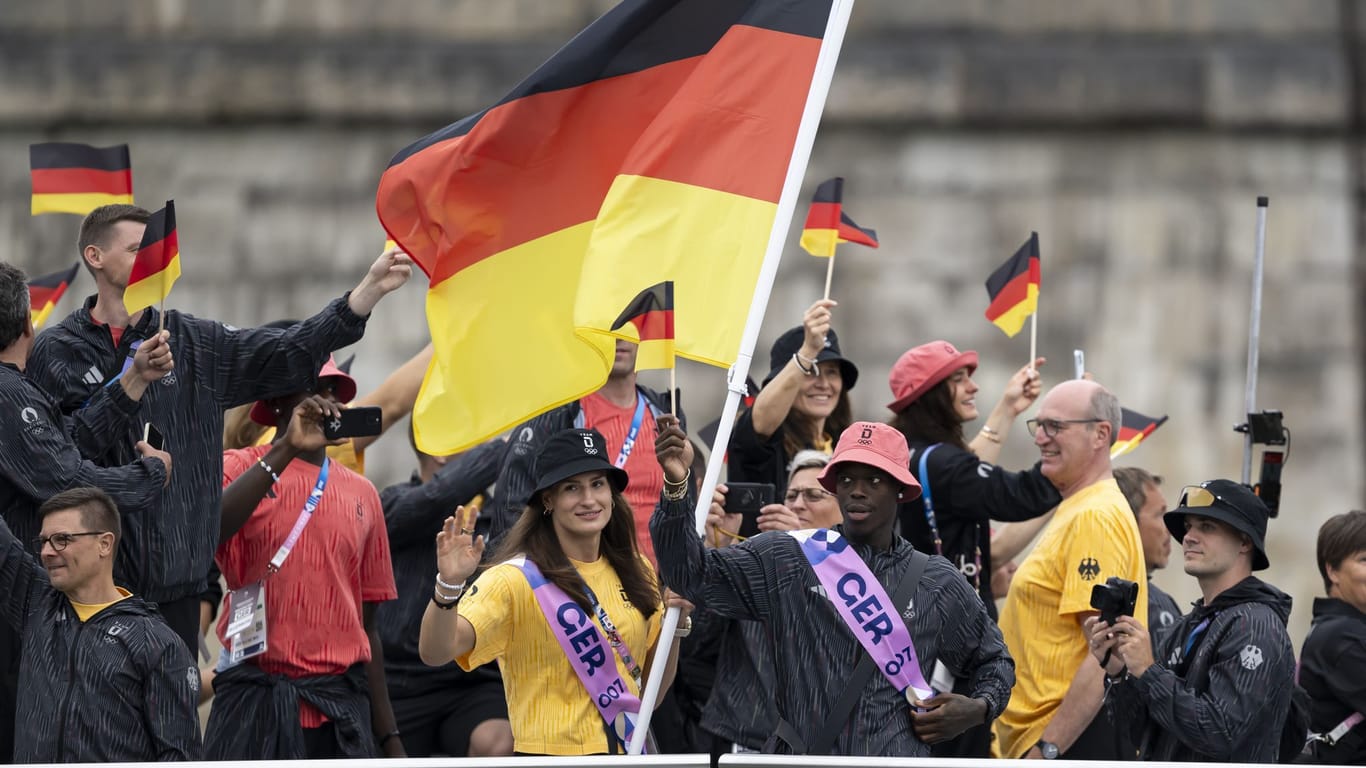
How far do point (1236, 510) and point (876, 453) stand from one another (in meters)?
1.23

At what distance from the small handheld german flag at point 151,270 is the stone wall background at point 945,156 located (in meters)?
6.73

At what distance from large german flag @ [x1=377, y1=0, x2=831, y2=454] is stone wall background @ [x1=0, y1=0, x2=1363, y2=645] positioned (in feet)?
21.3

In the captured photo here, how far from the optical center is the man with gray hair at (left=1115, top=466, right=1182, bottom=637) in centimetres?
859

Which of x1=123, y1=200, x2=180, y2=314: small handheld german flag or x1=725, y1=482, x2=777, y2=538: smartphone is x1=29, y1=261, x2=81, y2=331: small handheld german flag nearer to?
x1=123, y1=200, x2=180, y2=314: small handheld german flag

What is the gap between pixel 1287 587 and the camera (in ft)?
43.4

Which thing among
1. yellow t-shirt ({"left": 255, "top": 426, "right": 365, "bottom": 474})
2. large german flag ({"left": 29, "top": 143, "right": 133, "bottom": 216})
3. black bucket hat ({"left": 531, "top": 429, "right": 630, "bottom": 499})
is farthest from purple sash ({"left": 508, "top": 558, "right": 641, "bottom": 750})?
large german flag ({"left": 29, "top": 143, "right": 133, "bottom": 216})

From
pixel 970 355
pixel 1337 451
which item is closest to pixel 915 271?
pixel 1337 451

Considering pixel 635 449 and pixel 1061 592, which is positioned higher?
pixel 635 449

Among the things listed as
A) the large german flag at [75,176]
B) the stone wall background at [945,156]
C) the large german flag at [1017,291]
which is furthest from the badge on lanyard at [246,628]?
the stone wall background at [945,156]

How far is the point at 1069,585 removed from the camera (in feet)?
24.8

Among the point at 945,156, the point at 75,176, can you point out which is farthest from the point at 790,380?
the point at 945,156

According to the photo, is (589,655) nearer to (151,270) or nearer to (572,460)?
(572,460)

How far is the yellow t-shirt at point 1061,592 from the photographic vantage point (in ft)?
24.7

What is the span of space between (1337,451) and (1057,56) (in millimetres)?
3016
